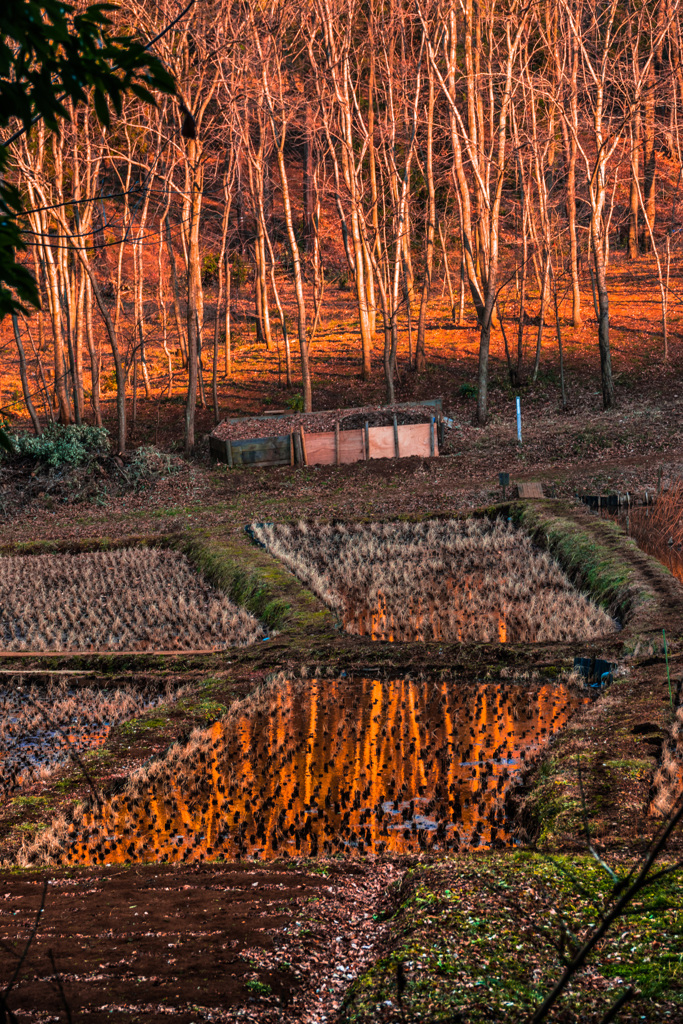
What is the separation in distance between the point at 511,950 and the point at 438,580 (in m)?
9.82

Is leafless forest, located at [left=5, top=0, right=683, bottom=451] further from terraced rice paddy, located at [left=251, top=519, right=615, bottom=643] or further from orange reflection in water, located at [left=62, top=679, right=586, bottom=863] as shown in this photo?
orange reflection in water, located at [left=62, top=679, right=586, bottom=863]

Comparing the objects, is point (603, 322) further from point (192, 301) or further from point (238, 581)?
point (238, 581)

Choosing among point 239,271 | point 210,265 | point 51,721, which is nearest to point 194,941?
point 51,721

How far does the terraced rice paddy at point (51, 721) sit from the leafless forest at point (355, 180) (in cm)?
543

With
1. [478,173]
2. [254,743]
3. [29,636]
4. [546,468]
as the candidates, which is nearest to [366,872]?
[254,743]

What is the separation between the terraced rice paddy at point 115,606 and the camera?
12.3 metres

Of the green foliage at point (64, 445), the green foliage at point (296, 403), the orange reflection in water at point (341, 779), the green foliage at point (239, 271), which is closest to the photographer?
the orange reflection in water at point (341, 779)

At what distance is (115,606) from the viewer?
14211mm

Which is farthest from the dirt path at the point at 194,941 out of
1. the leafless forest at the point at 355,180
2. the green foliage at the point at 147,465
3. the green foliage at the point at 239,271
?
the green foliage at the point at 239,271

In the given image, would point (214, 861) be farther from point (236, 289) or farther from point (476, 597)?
point (236, 289)

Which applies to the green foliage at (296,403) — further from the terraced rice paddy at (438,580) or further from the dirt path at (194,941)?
the dirt path at (194,941)

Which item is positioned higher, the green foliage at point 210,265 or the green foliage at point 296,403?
the green foliage at point 210,265

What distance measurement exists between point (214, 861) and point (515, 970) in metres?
2.61

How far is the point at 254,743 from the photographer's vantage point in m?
8.54
